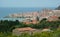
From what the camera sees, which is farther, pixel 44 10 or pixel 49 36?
pixel 44 10

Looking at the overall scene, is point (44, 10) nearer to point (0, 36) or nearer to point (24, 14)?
point (24, 14)

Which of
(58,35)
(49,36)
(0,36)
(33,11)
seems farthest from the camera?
(33,11)

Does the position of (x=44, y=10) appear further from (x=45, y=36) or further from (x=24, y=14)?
(x=45, y=36)

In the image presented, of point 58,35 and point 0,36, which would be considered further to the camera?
point 0,36

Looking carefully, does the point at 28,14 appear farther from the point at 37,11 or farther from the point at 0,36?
the point at 0,36

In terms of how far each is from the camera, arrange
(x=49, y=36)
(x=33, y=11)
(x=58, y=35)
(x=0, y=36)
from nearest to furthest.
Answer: (x=58, y=35) < (x=49, y=36) < (x=0, y=36) < (x=33, y=11)

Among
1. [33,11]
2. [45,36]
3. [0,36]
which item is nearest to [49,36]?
[45,36]

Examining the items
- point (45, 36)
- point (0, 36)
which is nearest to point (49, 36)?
point (45, 36)
